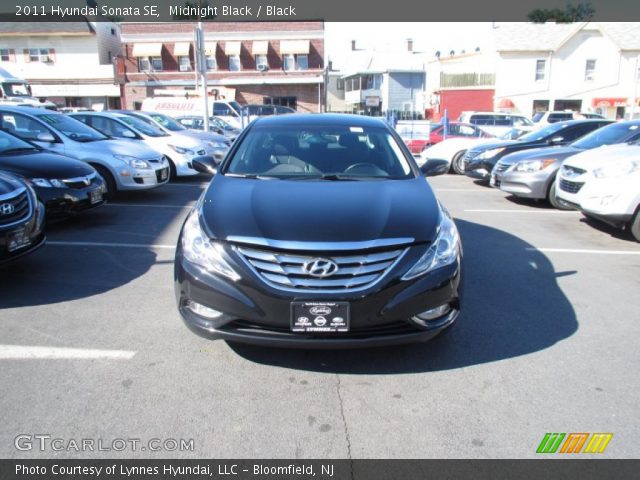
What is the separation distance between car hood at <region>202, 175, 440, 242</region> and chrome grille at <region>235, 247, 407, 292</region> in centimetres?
11

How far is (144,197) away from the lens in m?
9.78

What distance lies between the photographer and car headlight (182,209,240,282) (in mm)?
3047

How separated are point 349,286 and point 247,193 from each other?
120 cm

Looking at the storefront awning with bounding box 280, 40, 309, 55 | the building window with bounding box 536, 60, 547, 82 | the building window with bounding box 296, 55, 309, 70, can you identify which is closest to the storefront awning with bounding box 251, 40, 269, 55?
the storefront awning with bounding box 280, 40, 309, 55

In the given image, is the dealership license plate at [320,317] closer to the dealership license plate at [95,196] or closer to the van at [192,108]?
the dealership license plate at [95,196]

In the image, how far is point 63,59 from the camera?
143 ft

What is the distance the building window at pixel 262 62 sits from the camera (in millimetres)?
40306

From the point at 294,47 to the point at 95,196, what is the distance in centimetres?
3574

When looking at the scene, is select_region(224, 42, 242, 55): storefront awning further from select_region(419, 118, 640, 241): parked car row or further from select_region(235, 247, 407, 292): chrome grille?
select_region(235, 247, 407, 292): chrome grille

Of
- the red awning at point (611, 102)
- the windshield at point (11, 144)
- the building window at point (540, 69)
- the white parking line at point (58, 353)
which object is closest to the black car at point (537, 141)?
the windshield at point (11, 144)

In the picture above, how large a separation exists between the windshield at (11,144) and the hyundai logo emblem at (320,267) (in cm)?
549
